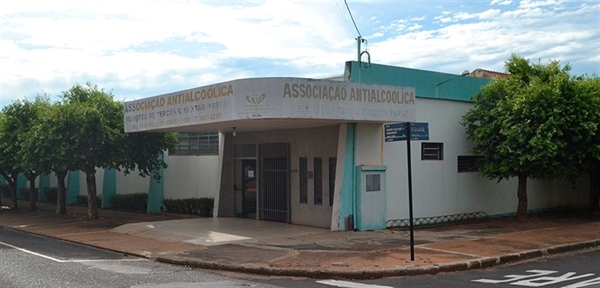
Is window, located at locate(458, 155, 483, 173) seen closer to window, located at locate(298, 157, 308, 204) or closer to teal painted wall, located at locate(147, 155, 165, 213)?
window, located at locate(298, 157, 308, 204)

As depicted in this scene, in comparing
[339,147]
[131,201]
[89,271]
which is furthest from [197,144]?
[89,271]

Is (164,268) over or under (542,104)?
under

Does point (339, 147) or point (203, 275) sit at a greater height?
point (339, 147)

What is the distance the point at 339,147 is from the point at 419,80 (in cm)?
351

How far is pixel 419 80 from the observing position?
60.6ft

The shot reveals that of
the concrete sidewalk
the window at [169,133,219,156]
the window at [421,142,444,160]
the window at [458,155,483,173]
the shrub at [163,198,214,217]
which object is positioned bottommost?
the concrete sidewalk

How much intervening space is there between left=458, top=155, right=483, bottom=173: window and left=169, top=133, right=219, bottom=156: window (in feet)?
28.8

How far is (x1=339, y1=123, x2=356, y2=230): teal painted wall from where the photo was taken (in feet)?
54.8

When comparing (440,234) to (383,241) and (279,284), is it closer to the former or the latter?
(383,241)

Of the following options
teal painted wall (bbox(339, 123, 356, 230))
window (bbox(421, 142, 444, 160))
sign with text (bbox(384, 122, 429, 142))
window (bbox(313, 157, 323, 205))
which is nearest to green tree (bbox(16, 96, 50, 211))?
window (bbox(313, 157, 323, 205))

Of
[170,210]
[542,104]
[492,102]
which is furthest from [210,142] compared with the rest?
[542,104]

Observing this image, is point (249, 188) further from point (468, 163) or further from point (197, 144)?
point (468, 163)

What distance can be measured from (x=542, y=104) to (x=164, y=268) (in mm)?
11643

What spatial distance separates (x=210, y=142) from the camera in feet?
78.3
